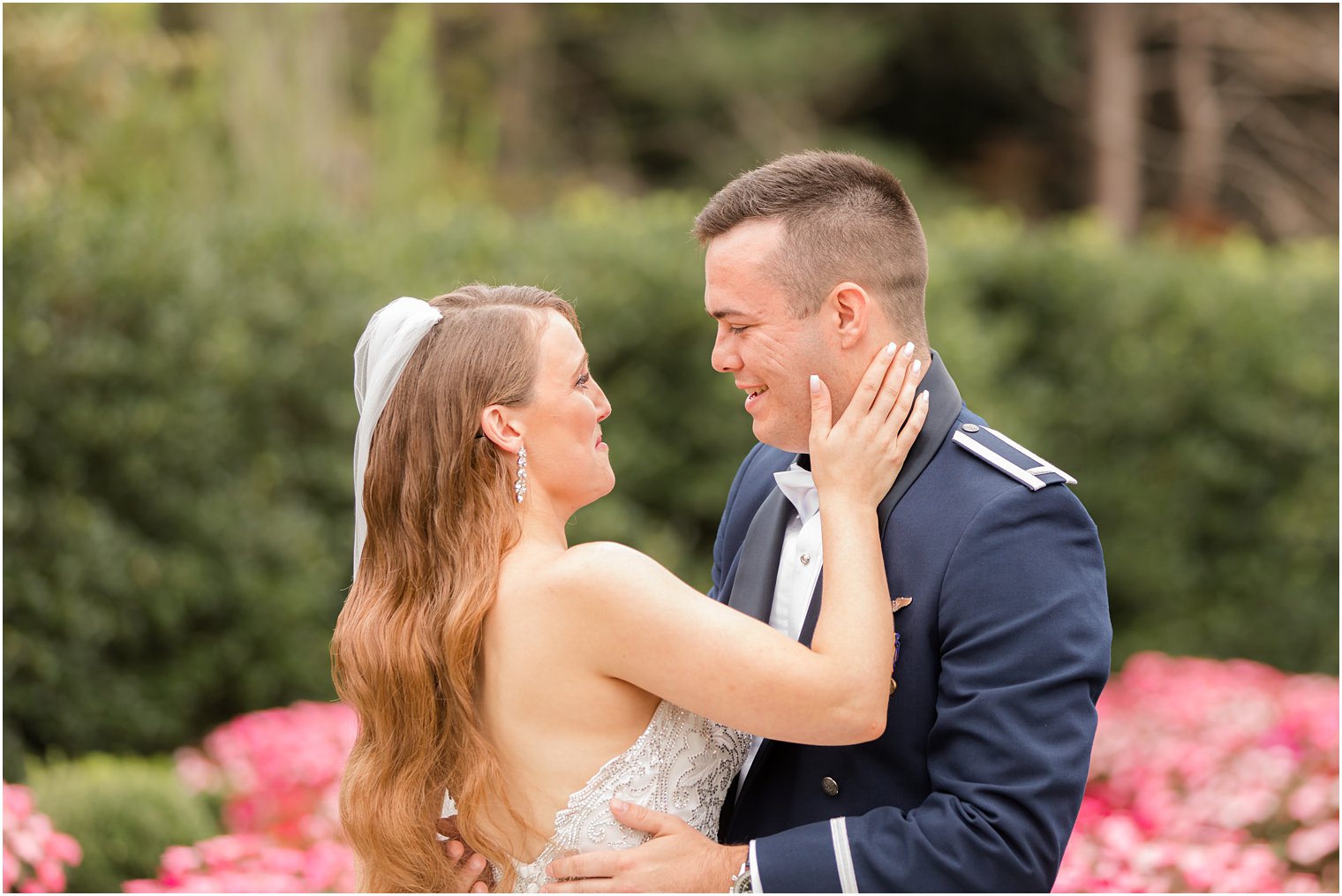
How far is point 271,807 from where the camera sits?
19.1ft

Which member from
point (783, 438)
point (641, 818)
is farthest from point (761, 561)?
point (641, 818)

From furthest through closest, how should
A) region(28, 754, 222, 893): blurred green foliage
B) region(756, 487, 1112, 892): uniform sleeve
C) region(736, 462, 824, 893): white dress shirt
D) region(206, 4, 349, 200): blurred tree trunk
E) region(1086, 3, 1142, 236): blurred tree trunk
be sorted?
region(1086, 3, 1142, 236): blurred tree trunk, region(206, 4, 349, 200): blurred tree trunk, region(28, 754, 222, 893): blurred green foliage, region(736, 462, 824, 893): white dress shirt, region(756, 487, 1112, 892): uniform sleeve

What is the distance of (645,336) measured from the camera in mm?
8680

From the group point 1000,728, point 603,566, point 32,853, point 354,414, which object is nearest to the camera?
Result: point 1000,728

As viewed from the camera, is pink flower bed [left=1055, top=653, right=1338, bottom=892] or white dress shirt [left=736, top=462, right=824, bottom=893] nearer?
white dress shirt [left=736, top=462, right=824, bottom=893]

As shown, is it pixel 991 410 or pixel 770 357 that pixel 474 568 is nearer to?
pixel 770 357

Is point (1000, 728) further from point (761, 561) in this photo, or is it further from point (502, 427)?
point (502, 427)

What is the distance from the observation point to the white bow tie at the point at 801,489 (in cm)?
299

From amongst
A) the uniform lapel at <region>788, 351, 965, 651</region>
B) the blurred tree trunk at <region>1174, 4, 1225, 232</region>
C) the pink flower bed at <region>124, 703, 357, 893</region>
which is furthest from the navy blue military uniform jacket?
the blurred tree trunk at <region>1174, 4, 1225, 232</region>

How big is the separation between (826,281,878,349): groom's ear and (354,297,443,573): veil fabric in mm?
859

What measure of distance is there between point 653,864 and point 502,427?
0.94 metres

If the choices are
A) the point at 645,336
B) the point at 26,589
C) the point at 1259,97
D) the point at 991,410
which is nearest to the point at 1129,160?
the point at 1259,97

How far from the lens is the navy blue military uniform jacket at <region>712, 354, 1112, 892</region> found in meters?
2.47

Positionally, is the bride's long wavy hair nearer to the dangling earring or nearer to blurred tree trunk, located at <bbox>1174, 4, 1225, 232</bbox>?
the dangling earring
